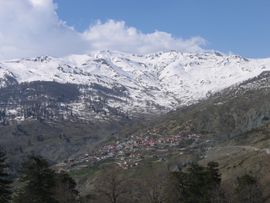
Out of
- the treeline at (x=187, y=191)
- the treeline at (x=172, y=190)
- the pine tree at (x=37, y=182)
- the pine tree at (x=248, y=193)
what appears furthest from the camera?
the pine tree at (x=248, y=193)

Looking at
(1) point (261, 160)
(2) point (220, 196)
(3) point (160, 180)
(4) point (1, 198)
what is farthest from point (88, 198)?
(1) point (261, 160)

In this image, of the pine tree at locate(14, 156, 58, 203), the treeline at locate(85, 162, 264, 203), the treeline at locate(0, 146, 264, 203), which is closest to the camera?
the pine tree at locate(14, 156, 58, 203)

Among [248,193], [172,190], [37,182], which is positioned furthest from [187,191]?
[37,182]

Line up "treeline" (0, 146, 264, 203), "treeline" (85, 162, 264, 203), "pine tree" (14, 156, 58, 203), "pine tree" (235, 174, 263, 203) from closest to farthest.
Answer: "pine tree" (14, 156, 58, 203) < "treeline" (0, 146, 264, 203) < "treeline" (85, 162, 264, 203) < "pine tree" (235, 174, 263, 203)

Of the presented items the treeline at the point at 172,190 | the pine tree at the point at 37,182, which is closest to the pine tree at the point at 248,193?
the treeline at the point at 172,190

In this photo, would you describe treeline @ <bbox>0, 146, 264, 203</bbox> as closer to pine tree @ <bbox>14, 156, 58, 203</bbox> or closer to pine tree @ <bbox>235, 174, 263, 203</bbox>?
pine tree @ <bbox>235, 174, 263, 203</bbox>

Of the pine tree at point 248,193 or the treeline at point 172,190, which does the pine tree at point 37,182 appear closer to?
the treeline at point 172,190

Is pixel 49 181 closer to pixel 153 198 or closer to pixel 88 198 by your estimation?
pixel 153 198

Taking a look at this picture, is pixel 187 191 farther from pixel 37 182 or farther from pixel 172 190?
pixel 37 182

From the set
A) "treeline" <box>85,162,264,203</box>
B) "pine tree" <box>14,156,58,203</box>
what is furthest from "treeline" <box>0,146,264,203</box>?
"pine tree" <box>14,156,58,203</box>

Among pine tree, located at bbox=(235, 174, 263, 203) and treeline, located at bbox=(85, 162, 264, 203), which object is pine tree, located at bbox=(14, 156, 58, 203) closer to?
treeline, located at bbox=(85, 162, 264, 203)

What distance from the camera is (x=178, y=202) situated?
98.9 m

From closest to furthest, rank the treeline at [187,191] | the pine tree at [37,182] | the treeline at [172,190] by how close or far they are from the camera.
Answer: the pine tree at [37,182]
the treeline at [172,190]
the treeline at [187,191]

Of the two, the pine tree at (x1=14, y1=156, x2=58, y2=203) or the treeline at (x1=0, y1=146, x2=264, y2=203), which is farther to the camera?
the treeline at (x1=0, y1=146, x2=264, y2=203)
